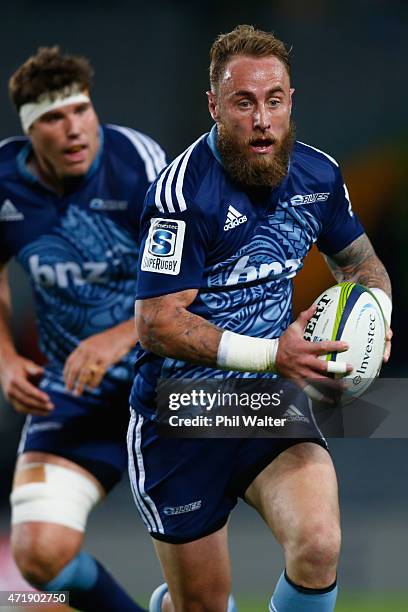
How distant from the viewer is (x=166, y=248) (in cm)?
394

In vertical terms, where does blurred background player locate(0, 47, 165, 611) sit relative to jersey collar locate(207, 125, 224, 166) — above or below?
below

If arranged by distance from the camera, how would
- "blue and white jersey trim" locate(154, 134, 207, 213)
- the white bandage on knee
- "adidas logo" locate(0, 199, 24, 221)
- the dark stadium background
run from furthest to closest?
the dark stadium background < "adidas logo" locate(0, 199, 24, 221) < the white bandage on knee < "blue and white jersey trim" locate(154, 134, 207, 213)

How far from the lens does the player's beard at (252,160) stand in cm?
399

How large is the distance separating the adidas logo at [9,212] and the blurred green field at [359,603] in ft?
7.97

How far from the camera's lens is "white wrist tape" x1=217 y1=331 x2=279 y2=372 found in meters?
3.73

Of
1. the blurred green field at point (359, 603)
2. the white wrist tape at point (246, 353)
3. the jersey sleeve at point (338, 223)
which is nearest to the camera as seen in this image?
the white wrist tape at point (246, 353)

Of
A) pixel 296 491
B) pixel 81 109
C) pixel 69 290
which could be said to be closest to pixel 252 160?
pixel 296 491

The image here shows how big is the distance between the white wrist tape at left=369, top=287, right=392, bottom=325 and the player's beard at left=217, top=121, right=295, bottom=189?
20.4 inches

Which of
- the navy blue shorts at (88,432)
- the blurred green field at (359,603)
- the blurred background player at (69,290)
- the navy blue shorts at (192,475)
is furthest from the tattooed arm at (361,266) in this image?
the blurred green field at (359,603)

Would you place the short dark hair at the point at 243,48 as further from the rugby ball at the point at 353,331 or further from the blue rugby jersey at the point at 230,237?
the rugby ball at the point at 353,331

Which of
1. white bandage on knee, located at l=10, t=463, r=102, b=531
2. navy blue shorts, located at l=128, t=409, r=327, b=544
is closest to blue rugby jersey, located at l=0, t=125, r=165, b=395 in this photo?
white bandage on knee, located at l=10, t=463, r=102, b=531

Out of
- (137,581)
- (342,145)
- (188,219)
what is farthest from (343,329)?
(342,145)

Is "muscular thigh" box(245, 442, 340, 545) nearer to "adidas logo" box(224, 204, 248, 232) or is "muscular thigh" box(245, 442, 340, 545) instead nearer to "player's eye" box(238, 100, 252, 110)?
"adidas logo" box(224, 204, 248, 232)

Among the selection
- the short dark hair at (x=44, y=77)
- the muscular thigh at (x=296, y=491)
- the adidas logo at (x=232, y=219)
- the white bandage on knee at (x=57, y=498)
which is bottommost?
the white bandage on knee at (x=57, y=498)
